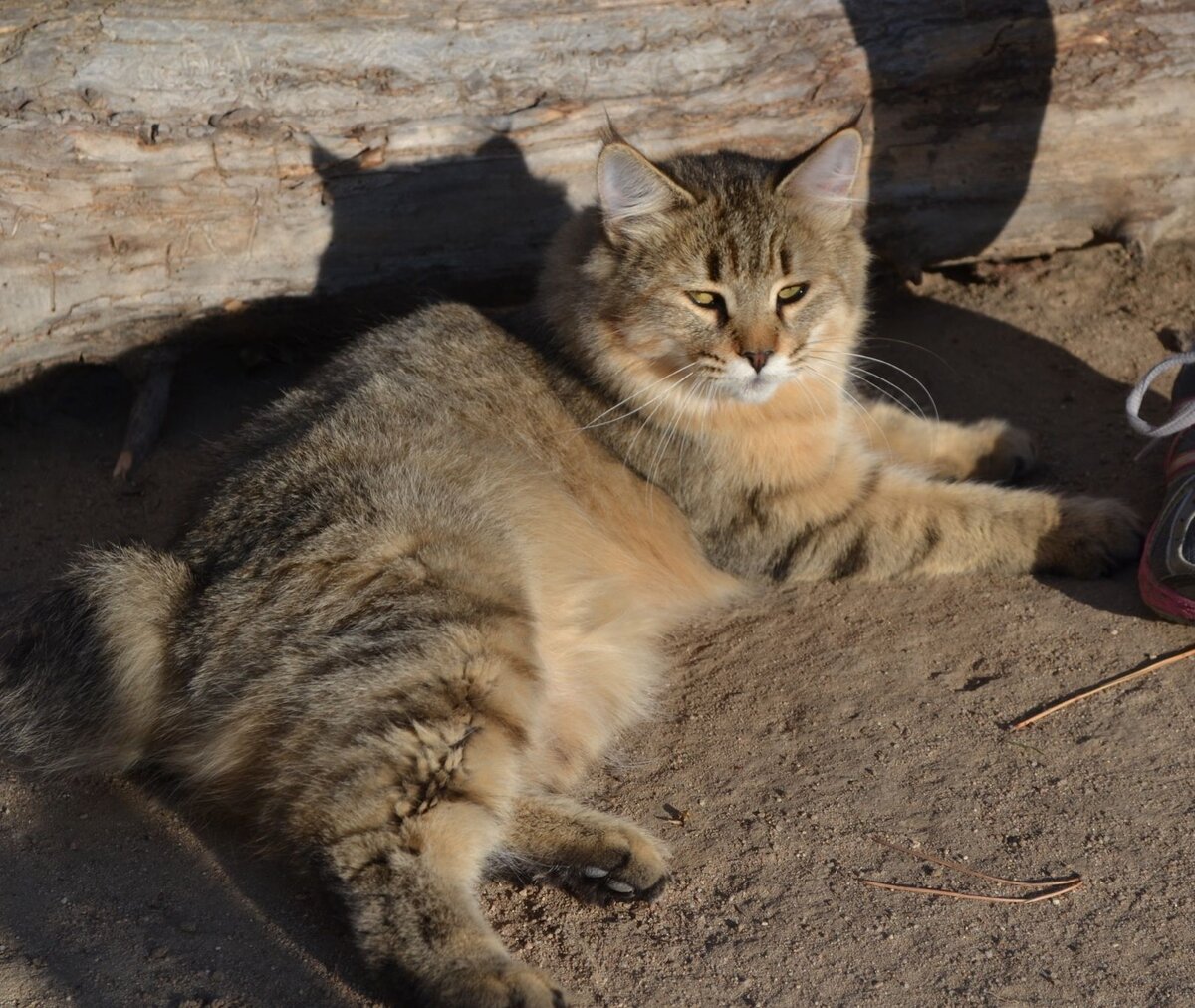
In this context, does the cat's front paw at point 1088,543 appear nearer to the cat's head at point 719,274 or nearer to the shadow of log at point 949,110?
the cat's head at point 719,274

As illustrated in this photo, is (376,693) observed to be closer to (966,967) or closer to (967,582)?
(966,967)

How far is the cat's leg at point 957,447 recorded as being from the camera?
202 inches

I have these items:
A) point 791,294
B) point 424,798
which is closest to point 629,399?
point 791,294

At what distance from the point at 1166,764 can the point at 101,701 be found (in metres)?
3.21

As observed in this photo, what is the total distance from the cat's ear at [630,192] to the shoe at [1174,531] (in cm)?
180

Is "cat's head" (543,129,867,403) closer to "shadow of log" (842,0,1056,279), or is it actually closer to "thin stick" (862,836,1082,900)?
"shadow of log" (842,0,1056,279)

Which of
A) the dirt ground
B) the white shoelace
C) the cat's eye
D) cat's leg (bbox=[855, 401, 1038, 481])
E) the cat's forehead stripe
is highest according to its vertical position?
the cat's forehead stripe

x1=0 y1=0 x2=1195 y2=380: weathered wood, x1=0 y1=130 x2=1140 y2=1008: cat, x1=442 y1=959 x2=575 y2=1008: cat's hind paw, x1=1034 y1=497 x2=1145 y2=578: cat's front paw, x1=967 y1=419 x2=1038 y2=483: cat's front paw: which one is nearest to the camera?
x1=442 y1=959 x2=575 y2=1008: cat's hind paw

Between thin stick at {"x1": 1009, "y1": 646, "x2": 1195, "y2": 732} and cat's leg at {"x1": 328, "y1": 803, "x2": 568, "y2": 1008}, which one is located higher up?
cat's leg at {"x1": 328, "y1": 803, "x2": 568, "y2": 1008}

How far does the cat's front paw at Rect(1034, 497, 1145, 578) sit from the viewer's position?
14.7 feet

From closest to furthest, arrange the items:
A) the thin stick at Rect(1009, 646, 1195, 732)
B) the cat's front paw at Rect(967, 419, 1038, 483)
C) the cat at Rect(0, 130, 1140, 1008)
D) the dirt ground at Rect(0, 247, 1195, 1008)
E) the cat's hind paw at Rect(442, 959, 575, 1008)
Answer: the cat's hind paw at Rect(442, 959, 575, 1008) < the dirt ground at Rect(0, 247, 1195, 1008) < the cat at Rect(0, 130, 1140, 1008) < the thin stick at Rect(1009, 646, 1195, 732) < the cat's front paw at Rect(967, 419, 1038, 483)

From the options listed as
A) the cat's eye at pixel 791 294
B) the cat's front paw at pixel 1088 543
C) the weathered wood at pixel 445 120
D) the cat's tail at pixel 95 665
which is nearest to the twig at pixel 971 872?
the cat's front paw at pixel 1088 543

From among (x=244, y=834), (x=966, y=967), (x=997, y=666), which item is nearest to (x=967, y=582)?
(x=997, y=666)

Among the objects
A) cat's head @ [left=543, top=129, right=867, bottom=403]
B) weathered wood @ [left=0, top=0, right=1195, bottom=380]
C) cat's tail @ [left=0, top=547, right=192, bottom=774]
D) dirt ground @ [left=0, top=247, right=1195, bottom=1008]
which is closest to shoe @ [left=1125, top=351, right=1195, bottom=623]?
dirt ground @ [left=0, top=247, right=1195, bottom=1008]
